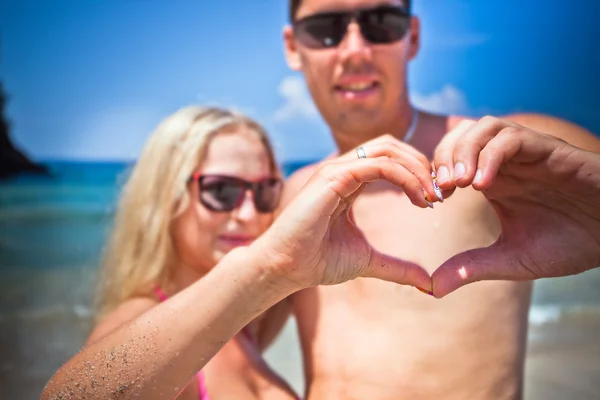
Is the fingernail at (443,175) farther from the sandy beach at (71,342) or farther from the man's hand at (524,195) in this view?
the sandy beach at (71,342)

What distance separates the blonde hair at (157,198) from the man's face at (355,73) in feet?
1.32

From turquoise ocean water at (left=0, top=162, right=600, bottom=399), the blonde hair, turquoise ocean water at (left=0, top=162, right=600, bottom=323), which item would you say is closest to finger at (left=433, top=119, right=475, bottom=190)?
the blonde hair

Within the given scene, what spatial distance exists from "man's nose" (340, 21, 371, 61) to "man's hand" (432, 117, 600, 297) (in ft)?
2.36

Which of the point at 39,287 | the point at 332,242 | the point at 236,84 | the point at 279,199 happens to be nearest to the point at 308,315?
the point at 279,199

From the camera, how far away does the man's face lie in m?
1.72

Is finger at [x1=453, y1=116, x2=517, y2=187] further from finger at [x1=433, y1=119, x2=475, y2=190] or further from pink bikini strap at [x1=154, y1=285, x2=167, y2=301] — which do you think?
pink bikini strap at [x1=154, y1=285, x2=167, y2=301]

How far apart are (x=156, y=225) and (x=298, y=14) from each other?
3.10 feet

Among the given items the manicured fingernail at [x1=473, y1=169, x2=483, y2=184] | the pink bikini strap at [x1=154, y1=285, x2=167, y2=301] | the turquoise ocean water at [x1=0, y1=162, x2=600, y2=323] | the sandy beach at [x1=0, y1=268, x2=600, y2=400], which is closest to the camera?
the manicured fingernail at [x1=473, y1=169, x2=483, y2=184]

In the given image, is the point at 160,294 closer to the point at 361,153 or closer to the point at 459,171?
the point at 361,153

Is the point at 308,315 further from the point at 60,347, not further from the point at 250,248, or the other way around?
the point at 60,347

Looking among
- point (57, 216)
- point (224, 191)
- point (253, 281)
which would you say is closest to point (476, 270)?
point (253, 281)

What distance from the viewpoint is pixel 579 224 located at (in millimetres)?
1072

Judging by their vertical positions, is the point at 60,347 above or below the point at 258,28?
below

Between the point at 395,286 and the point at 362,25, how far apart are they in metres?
0.86
